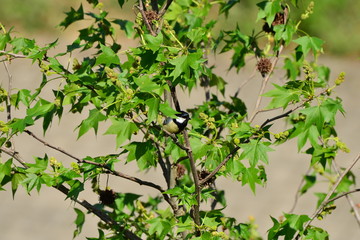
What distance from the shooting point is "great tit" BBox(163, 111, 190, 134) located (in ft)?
7.86

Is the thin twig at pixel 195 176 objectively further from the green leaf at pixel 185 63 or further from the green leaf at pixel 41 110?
the green leaf at pixel 41 110

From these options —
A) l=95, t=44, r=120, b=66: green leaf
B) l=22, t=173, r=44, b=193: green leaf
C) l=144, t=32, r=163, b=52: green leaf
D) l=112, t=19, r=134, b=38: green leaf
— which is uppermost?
l=112, t=19, r=134, b=38: green leaf

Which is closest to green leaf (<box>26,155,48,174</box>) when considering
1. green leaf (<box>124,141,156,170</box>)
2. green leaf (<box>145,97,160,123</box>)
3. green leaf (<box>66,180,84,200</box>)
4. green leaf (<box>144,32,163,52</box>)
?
green leaf (<box>66,180,84,200</box>)

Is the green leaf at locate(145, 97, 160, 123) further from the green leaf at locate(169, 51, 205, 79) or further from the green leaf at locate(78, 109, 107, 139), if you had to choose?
the green leaf at locate(78, 109, 107, 139)

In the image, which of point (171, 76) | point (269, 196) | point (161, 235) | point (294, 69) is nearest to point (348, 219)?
point (269, 196)

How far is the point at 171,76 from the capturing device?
233cm

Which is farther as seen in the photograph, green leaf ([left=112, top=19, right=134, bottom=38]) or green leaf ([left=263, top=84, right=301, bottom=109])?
green leaf ([left=112, top=19, right=134, bottom=38])

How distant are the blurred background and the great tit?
1.19 metres

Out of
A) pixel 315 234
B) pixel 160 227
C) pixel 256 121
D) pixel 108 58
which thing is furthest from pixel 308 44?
pixel 256 121

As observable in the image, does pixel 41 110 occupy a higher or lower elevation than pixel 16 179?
higher

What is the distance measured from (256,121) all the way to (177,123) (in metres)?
5.18

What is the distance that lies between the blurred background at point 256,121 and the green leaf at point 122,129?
1.26 metres

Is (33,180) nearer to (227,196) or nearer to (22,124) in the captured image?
(22,124)

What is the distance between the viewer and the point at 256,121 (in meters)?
7.51
